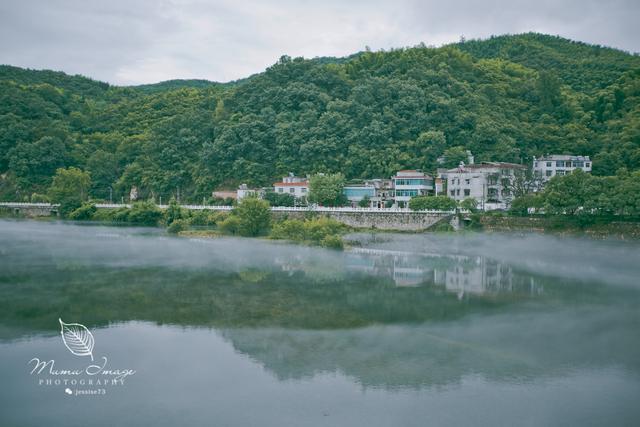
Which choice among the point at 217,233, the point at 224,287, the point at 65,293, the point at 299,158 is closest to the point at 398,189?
the point at 299,158

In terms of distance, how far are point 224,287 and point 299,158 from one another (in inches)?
1024

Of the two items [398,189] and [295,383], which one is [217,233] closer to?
[398,189]

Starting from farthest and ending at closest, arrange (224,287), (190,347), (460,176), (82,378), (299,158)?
(299,158), (460,176), (224,287), (190,347), (82,378)

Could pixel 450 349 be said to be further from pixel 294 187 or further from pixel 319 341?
pixel 294 187

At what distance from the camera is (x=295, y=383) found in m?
11.0

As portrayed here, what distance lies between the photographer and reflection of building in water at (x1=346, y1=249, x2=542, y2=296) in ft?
63.9

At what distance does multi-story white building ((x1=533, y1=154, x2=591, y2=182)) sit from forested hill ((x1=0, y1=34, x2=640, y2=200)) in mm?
1043

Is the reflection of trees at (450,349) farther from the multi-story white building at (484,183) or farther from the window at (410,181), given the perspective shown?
the window at (410,181)

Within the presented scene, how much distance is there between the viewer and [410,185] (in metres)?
37.2

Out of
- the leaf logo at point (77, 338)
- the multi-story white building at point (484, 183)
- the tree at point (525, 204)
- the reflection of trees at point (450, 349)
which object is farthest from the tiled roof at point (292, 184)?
the leaf logo at point (77, 338)

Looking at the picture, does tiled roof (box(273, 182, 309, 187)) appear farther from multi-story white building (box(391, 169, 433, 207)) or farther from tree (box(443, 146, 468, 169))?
tree (box(443, 146, 468, 169))

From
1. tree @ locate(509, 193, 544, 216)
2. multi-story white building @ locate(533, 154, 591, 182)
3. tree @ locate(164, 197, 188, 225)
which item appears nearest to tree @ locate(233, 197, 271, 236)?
tree @ locate(164, 197, 188, 225)

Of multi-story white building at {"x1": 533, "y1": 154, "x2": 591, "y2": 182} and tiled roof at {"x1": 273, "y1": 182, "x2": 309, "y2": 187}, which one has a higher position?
multi-story white building at {"x1": 533, "y1": 154, "x2": 591, "y2": 182}

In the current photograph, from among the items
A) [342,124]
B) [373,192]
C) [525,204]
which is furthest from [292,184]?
[525,204]
